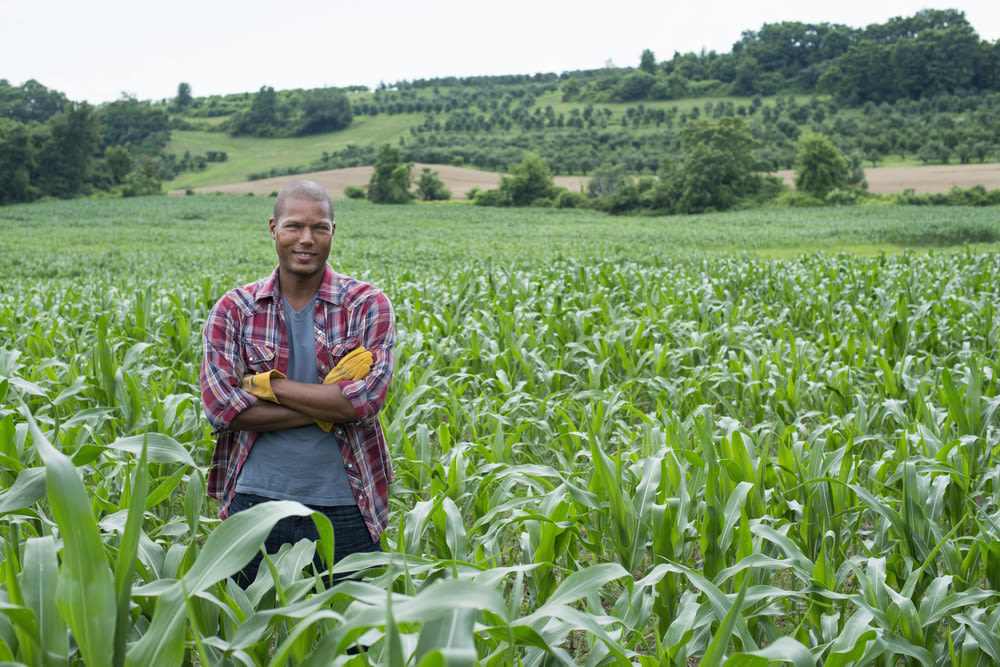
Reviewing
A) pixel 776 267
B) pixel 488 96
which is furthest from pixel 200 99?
pixel 776 267

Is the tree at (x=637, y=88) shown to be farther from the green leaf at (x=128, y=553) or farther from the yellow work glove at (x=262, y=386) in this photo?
the green leaf at (x=128, y=553)

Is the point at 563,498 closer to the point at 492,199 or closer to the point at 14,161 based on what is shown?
the point at 492,199

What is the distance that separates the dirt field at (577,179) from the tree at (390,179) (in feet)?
18.2

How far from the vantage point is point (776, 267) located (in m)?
12.2

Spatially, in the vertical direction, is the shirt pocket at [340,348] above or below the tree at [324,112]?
below

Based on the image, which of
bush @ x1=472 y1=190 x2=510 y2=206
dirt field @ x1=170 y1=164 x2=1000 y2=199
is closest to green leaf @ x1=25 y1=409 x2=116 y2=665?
dirt field @ x1=170 y1=164 x2=1000 y2=199

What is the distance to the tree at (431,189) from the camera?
65875 millimetres

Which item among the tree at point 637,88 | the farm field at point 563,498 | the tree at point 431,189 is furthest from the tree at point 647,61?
the farm field at point 563,498

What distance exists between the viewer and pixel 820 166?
5184 centimetres

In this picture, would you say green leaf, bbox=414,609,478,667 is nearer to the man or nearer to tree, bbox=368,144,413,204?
the man

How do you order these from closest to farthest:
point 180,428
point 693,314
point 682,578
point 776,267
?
point 682,578 → point 180,428 → point 693,314 → point 776,267

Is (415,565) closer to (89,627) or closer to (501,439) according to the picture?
(89,627)

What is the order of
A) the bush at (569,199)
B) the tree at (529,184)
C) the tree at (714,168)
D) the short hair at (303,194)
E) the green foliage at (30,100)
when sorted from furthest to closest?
the green foliage at (30,100)
the tree at (529,184)
the bush at (569,199)
the tree at (714,168)
the short hair at (303,194)

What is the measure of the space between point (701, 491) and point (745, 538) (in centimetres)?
65
